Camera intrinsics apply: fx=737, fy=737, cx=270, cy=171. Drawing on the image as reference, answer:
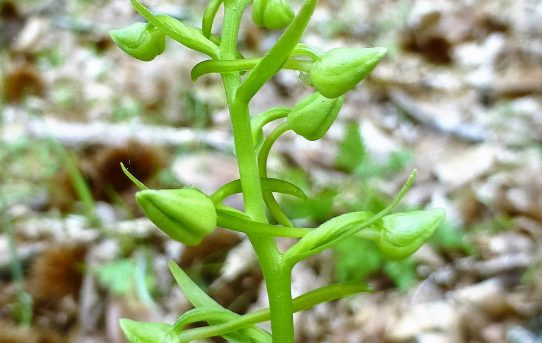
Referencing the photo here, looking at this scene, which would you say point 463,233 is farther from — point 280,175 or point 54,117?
point 54,117

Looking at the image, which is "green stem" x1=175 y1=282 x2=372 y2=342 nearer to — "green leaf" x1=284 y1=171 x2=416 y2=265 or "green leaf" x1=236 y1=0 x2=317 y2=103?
"green leaf" x1=284 y1=171 x2=416 y2=265

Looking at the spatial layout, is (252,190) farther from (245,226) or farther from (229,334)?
(229,334)

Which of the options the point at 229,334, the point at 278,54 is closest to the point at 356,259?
the point at 229,334

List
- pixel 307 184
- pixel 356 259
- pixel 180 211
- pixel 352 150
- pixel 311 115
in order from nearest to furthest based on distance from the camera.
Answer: pixel 180 211 < pixel 311 115 < pixel 356 259 < pixel 352 150 < pixel 307 184

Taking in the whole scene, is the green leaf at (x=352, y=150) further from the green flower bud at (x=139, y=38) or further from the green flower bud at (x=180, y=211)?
the green flower bud at (x=180, y=211)

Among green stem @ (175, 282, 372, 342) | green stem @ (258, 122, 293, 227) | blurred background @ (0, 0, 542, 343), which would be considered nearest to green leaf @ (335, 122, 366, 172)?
blurred background @ (0, 0, 542, 343)
